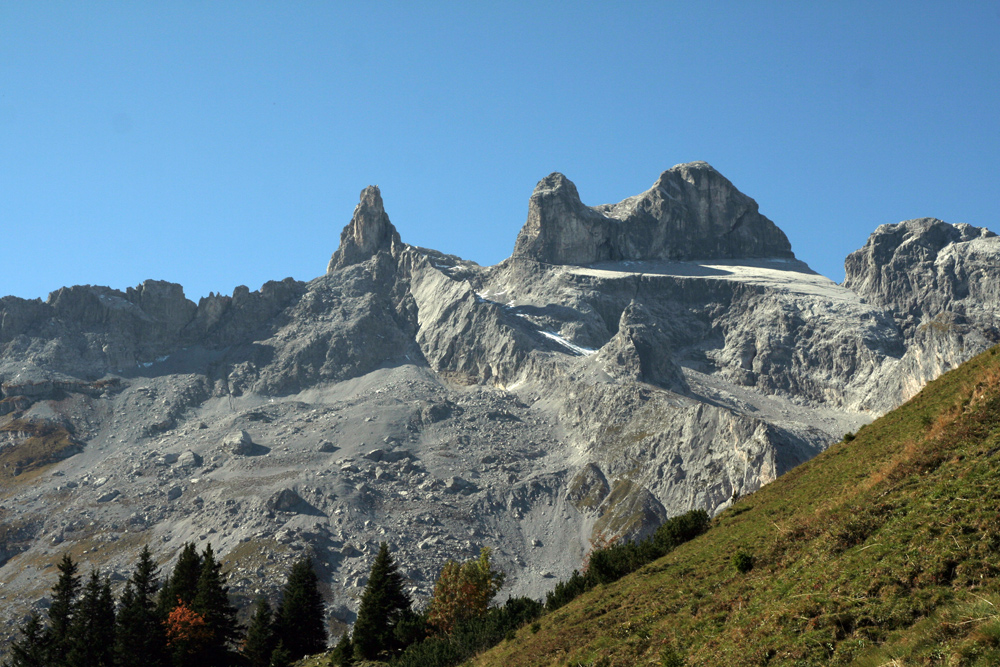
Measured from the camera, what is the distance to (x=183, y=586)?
7450 centimetres

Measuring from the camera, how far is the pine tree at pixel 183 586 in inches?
2817

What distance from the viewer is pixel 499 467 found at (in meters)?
194

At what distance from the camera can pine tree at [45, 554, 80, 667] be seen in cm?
6738

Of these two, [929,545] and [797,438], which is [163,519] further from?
[929,545]

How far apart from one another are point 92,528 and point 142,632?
127852 mm

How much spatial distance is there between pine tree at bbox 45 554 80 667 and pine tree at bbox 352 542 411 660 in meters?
23.3

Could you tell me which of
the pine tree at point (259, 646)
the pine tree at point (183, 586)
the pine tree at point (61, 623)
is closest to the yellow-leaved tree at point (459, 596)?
the pine tree at point (259, 646)

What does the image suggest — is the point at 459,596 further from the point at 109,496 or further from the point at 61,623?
the point at 109,496

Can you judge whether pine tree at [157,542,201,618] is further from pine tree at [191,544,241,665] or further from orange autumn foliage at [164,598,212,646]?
orange autumn foliage at [164,598,212,646]

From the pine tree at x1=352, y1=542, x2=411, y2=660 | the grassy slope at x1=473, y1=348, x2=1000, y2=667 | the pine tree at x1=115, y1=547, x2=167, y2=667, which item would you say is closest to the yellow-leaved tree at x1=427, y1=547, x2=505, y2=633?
the pine tree at x1=352, y1=542, x2=411, y2=660

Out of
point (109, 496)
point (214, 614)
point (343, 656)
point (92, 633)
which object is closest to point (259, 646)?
point (214, 614)

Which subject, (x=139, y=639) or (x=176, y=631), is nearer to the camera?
(x=139, y=639)

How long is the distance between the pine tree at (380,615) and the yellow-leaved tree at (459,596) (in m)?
2.85

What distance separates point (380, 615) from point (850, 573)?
1672 inches
